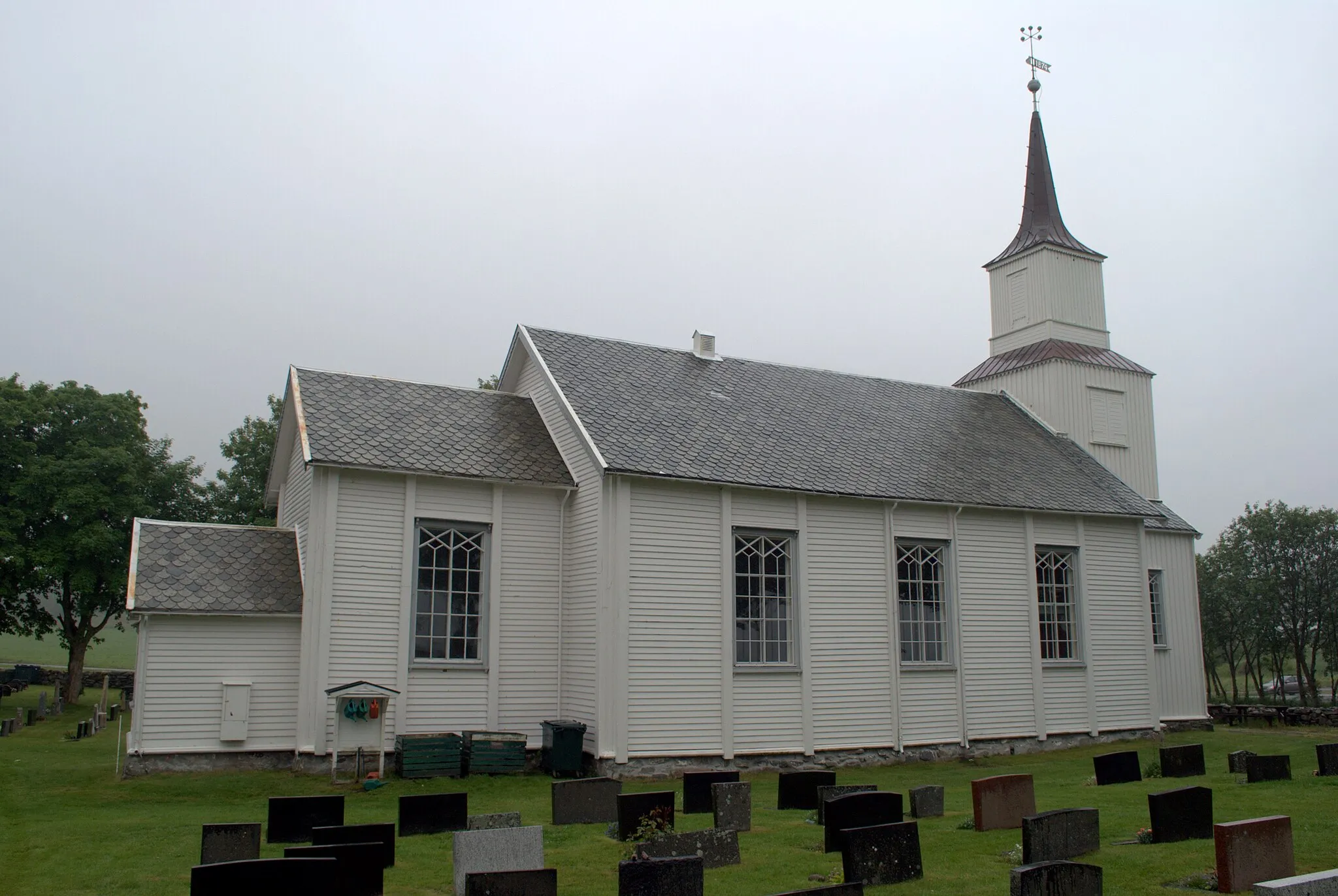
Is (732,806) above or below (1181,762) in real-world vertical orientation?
below

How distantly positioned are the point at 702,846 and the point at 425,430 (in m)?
11.1

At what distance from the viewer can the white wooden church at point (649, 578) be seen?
17297mm

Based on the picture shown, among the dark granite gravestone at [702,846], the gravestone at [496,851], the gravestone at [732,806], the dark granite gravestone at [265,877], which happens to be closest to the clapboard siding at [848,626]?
the gravestone at [732,806]

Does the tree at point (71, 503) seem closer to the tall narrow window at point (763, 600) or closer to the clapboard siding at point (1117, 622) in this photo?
the tall narrow window at point (763, 600)

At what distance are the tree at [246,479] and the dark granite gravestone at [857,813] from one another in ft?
109

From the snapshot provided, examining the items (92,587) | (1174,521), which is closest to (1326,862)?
(1174,521)

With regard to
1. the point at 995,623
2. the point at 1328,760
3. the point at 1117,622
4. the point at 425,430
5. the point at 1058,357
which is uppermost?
the point at 1058,357

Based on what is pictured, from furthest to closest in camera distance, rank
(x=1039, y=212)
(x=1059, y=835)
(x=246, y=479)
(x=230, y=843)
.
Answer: (x=246, y=479) < (x=1039, y=212) < (x=1059, y=835) < (x=230, y=843)

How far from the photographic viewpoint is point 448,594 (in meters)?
18.3

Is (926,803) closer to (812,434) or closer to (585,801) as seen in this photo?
(585,801)

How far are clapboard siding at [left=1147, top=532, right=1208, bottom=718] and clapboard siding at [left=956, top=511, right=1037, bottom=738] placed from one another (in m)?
5.45

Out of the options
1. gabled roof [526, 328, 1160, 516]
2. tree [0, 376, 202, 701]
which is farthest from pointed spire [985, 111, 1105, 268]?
tree [0, 376, 202, 701]

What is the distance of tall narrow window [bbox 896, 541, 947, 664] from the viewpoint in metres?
21.2

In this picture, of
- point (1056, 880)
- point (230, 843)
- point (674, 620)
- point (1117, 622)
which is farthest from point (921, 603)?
point (230, 843)
